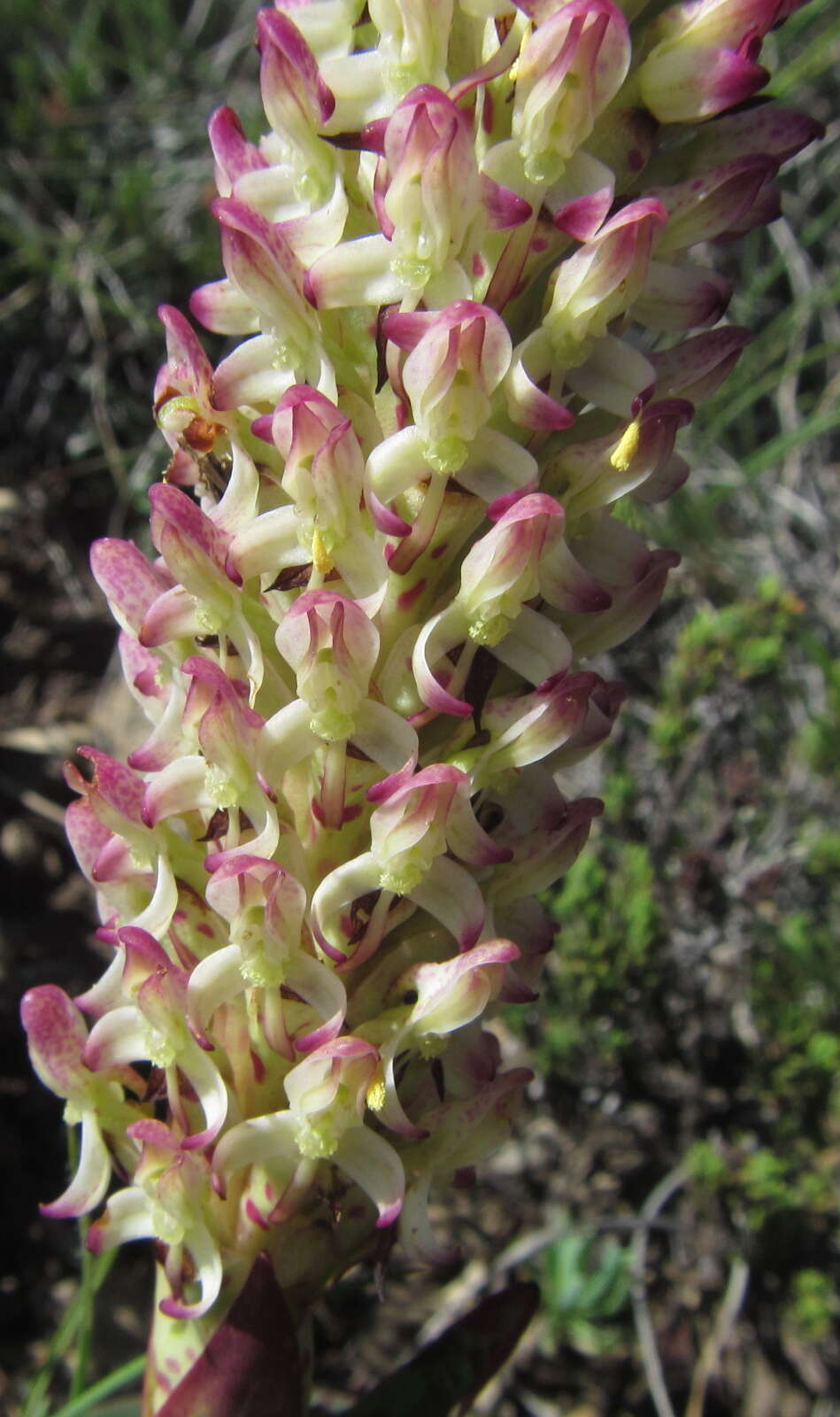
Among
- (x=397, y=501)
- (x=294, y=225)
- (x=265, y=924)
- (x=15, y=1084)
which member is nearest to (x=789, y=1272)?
(x=15, y=1084)

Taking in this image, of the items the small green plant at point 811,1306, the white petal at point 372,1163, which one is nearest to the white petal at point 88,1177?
the white petal at point 372,1163

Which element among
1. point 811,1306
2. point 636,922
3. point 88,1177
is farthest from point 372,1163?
point 811,1306

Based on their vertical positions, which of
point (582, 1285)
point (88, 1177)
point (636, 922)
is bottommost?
point (582, 1285)

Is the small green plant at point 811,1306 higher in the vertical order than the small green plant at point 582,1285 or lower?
lower

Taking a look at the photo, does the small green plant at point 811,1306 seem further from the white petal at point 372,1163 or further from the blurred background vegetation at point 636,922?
the white petal at point 372,1163

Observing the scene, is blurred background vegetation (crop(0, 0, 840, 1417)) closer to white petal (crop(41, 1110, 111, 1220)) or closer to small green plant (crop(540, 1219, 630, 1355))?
small green plant (crop(540, 1219, 630, 1355))

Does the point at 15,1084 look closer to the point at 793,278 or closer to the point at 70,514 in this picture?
the point at 70,514

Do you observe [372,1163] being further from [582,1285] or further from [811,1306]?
[811,1306]

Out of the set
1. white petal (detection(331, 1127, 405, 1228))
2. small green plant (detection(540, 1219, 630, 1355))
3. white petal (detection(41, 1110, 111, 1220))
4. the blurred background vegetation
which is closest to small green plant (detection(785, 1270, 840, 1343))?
the blurred background vegetation
